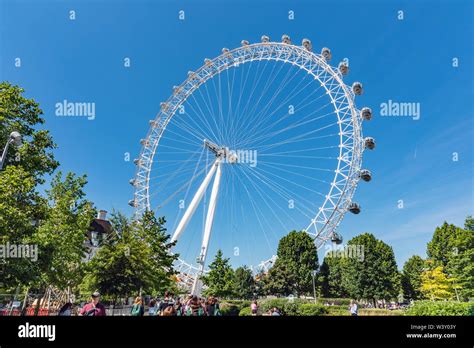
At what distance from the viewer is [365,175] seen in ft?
96.2

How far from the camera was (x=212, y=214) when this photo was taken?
28.5m

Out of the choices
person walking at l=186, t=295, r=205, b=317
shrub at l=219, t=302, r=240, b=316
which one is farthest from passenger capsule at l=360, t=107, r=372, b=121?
person walking at l=186, t=295, r=205, b=317

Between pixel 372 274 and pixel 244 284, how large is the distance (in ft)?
75.5

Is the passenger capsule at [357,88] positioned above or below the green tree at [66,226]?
above

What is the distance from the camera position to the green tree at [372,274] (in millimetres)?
48875

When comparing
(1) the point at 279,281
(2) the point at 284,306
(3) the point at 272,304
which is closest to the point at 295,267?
(1) the point at 279,281

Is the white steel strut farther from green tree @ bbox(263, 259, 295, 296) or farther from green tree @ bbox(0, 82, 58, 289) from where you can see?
green tree @ bbox(263, 259, 295, 296)

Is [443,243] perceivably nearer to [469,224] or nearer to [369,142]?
[469,224]

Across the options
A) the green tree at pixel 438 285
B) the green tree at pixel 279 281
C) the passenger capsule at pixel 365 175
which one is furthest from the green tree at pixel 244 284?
the passenger capsule at pixel 365 175

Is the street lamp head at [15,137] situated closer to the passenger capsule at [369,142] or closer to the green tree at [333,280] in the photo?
the passenger capsule at [369,142]

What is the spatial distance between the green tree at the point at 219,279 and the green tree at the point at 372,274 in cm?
1815
